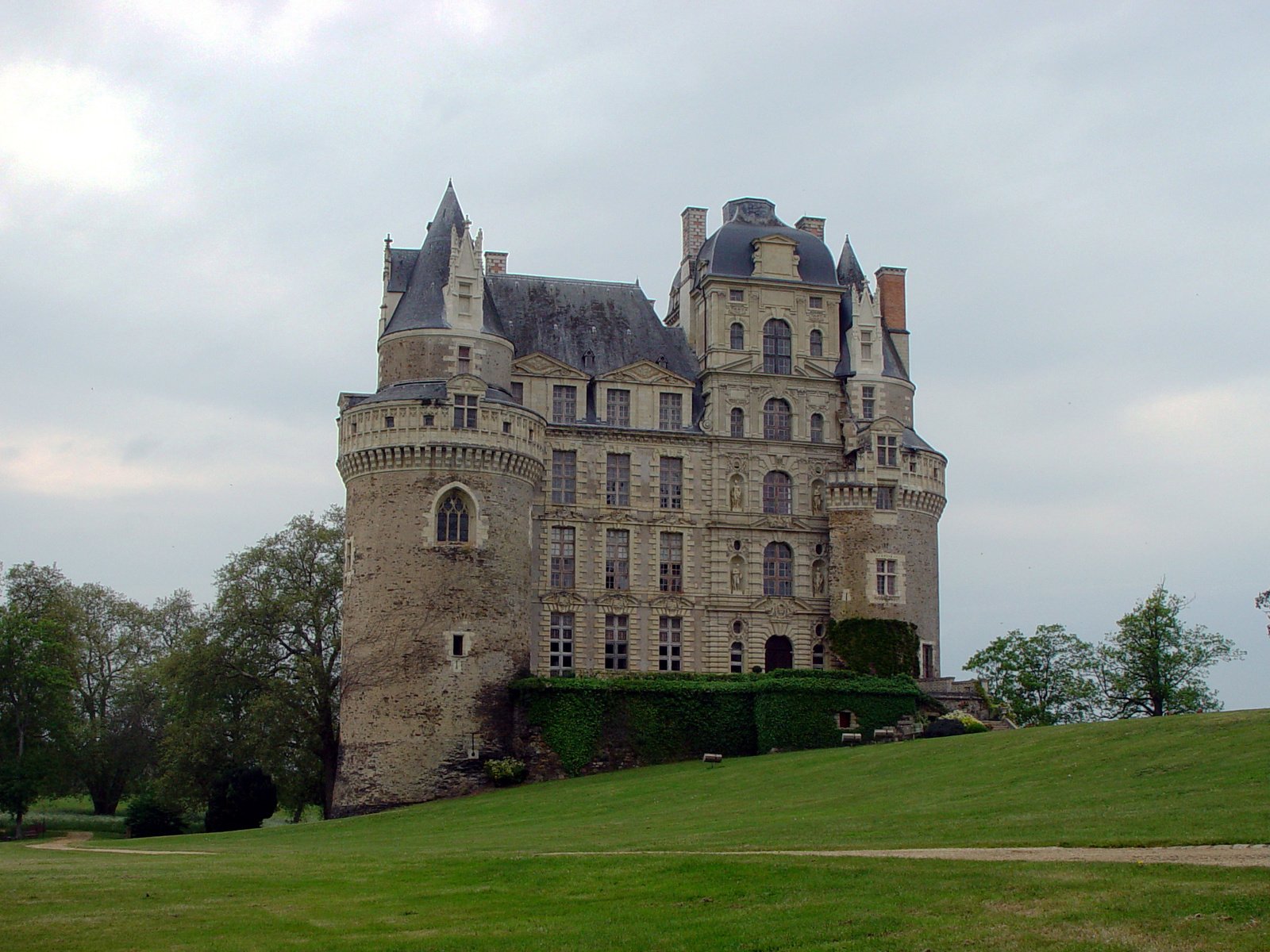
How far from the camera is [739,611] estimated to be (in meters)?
60.1

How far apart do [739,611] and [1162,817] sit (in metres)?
34.2

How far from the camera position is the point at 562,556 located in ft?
193

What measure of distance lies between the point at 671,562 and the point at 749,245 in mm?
14092

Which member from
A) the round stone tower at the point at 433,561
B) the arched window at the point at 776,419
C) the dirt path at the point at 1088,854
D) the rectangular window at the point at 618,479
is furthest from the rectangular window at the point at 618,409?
the dirt path at the point at 1088,854

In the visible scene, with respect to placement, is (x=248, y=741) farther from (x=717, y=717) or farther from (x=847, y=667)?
(x=847, y=667)

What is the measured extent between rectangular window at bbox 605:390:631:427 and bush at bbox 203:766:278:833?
1992cm

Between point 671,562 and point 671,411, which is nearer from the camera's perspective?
point 671,562

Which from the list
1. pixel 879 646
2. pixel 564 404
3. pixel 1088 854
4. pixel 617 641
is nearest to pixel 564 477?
pixel 564 404

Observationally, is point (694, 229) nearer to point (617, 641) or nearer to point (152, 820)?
point (617, 641)

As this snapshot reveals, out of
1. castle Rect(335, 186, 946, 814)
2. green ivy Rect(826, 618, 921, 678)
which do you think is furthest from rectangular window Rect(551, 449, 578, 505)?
green ivy Rect(826, 618, 921, 678)

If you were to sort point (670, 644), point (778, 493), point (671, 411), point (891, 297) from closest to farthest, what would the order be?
point (670, 644), point (671, 411), point (778, 493), point (891, 297)

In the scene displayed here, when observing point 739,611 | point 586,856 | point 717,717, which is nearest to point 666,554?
point 739,611

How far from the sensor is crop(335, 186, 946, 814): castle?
5322 cm

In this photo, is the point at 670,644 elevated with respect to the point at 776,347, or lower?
lower
